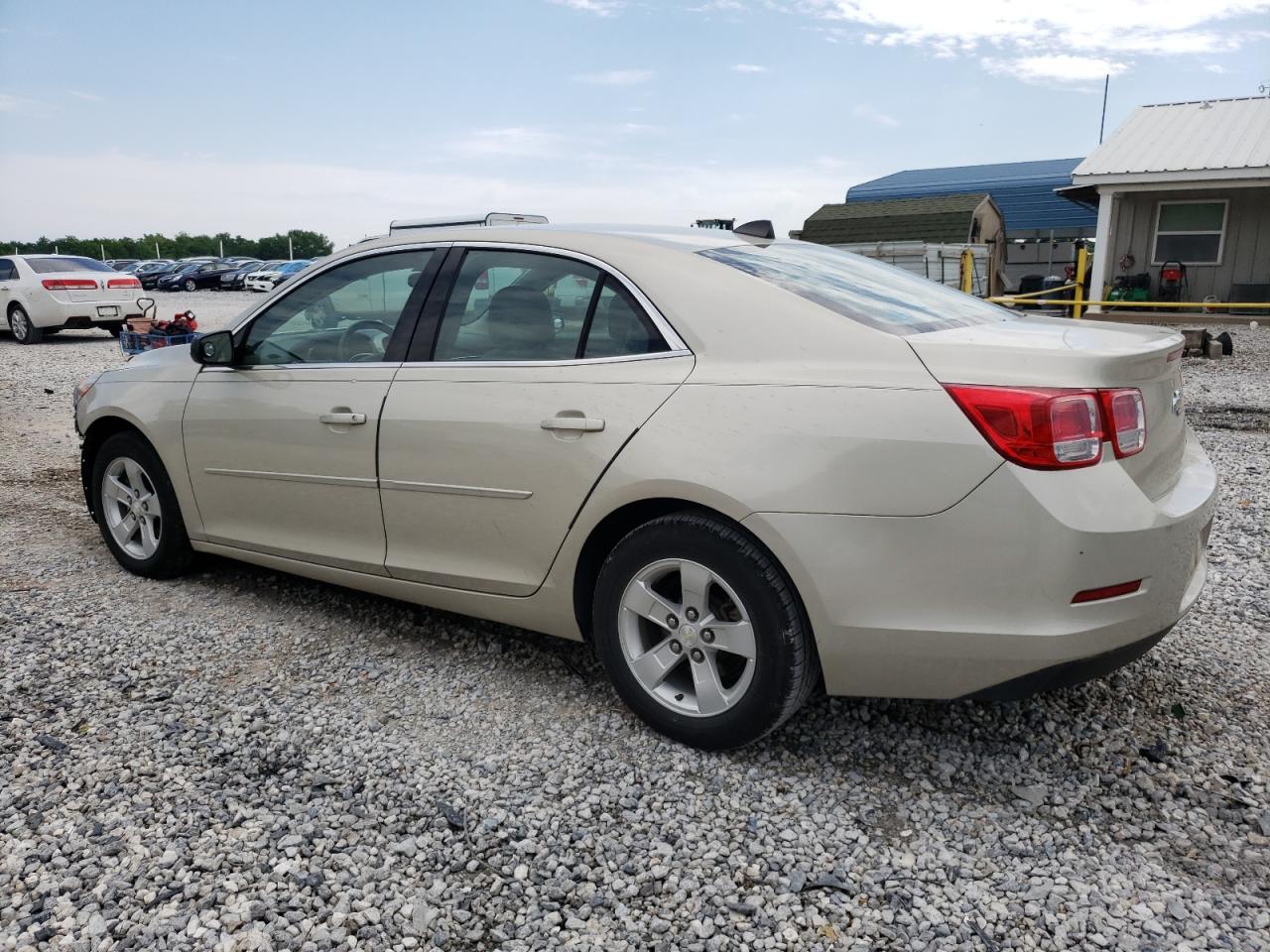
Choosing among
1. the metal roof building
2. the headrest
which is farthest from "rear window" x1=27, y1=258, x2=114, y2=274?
the metal roof building

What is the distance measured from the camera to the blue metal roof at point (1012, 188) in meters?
28.4

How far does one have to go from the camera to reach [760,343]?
9.31ft

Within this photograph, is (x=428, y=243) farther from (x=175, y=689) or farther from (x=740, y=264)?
(x=175, y=689)

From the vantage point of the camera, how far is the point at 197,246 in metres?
71.0

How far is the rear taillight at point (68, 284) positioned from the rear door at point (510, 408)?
1611cm

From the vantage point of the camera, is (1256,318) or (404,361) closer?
(404,361)

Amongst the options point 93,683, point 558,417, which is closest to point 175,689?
point 93,683

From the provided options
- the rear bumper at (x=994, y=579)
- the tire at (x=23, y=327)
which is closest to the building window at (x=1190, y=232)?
the rear bumper at (x=994, y=579)

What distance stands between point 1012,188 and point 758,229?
28954mm

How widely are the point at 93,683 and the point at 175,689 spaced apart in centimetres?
31

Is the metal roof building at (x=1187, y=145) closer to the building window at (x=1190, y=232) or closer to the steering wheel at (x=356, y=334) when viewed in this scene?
the building window at (x=1190, y=232)

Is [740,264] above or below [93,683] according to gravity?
above

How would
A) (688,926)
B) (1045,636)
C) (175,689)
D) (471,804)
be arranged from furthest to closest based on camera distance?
1. (175,689)
2. (471,804)
3. (1045,636)
4. (688,926)

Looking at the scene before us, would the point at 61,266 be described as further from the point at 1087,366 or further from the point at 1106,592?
the point at 1106,592
